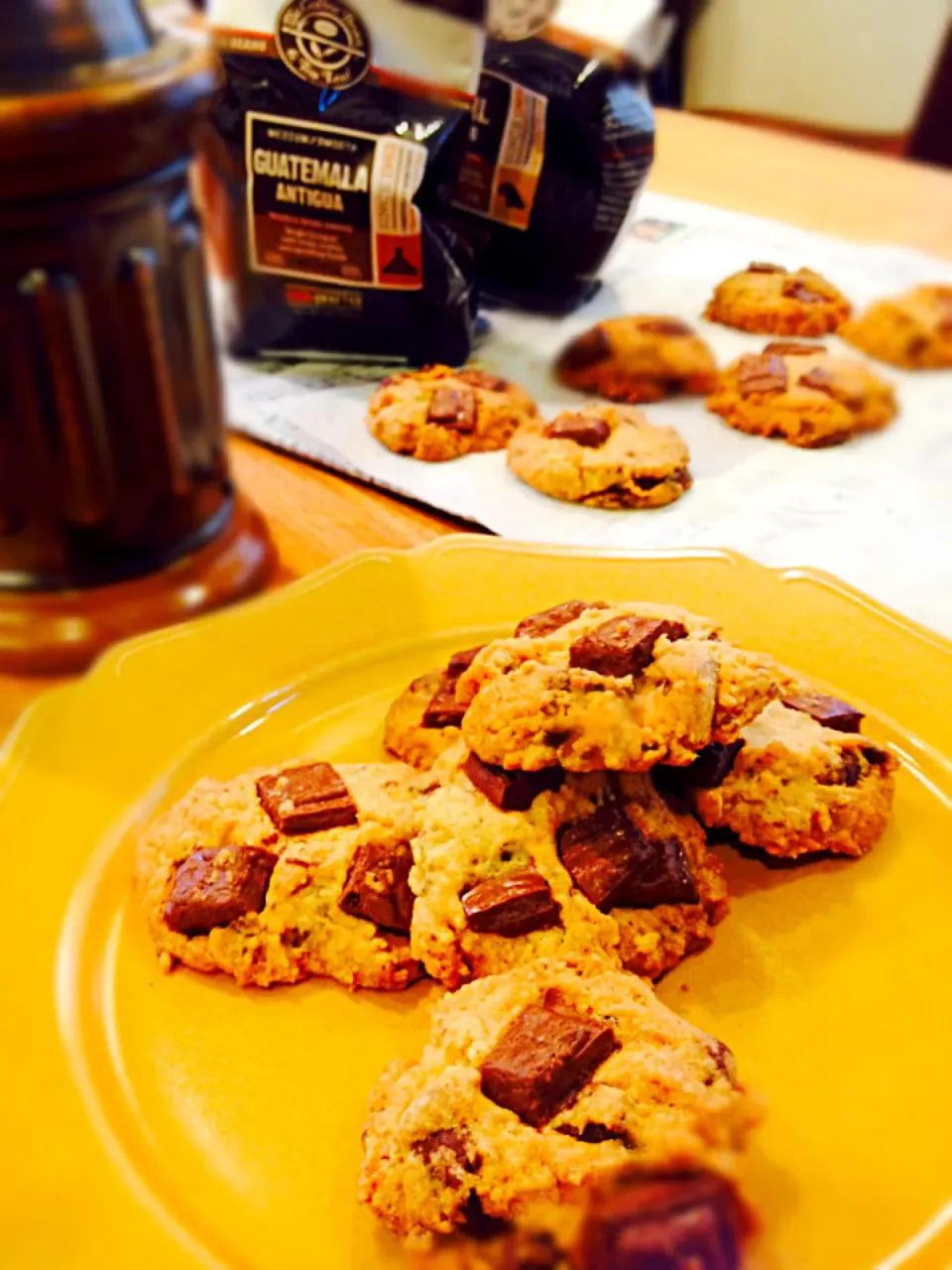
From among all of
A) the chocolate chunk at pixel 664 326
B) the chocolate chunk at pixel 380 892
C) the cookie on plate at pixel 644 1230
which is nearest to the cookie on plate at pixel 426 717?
the chocolate chunk at pixel 380 892

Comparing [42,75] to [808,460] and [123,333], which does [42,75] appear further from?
[808,460]

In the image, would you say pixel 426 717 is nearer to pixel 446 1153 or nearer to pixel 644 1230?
pixel 446 1153

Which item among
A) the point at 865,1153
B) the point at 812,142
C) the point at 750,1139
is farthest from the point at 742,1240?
the point at 812,142

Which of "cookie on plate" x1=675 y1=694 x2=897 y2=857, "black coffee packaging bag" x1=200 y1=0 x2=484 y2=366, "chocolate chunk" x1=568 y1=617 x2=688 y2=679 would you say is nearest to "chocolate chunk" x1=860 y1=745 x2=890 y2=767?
"cookie on plate" x1=675 y1=694 x2=897 y2=857

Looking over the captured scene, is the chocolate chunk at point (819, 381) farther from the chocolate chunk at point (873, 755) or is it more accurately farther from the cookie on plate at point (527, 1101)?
the cookie on plate at point (527, 1101)

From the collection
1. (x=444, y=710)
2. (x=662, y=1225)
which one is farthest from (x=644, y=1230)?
(x=444, y=710)

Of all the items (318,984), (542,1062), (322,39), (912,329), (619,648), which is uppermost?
(322,39)
